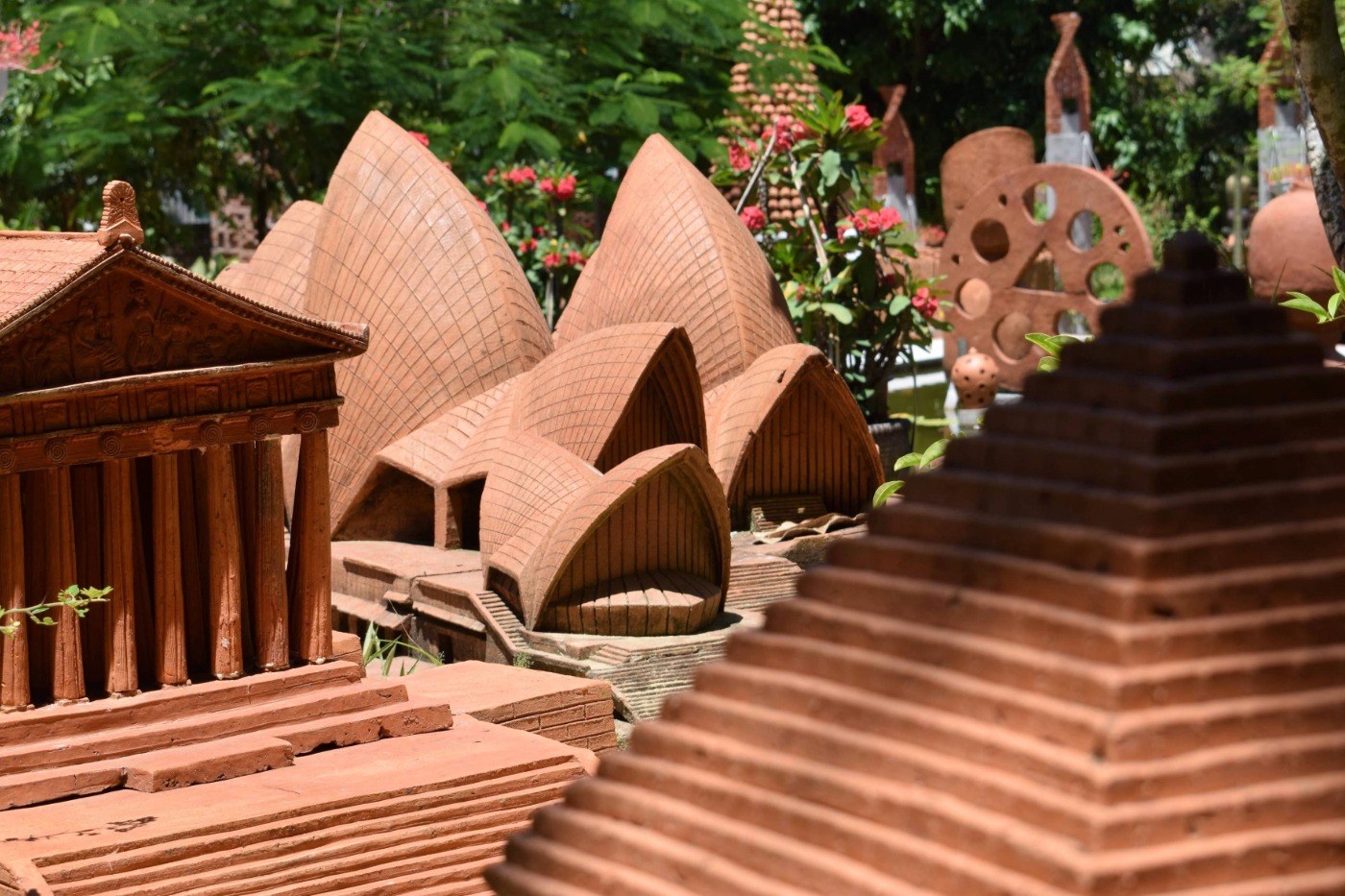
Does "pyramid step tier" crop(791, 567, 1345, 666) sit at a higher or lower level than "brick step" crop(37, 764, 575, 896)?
higher

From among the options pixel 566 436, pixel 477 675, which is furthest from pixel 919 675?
pixel 566 436

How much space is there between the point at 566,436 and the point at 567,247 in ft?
18.5

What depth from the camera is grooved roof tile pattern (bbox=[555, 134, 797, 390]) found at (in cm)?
1455

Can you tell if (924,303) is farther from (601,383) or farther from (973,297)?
(973,297)

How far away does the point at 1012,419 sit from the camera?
341cm

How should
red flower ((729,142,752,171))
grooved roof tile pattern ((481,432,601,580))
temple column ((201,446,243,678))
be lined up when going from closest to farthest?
temple column ((201,446,243,678))
grooved roof tile pattern ((481,432,601,580))
red flower ((729,142,752,171))

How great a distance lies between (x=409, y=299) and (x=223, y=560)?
555 centimetres

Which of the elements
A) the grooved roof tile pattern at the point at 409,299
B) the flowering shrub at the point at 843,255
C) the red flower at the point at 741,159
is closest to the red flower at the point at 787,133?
the flowering shrub at the point at 843,255

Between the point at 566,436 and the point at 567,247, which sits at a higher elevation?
the point at 567,247

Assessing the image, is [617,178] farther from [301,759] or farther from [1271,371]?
[1271,371]

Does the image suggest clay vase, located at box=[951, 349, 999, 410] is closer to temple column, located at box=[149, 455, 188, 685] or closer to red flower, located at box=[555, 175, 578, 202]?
red flower, located at box=[555, 175, 578, 202]

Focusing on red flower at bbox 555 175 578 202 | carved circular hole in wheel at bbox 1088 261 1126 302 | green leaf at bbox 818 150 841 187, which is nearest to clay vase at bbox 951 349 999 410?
green leaf at bbox 818 150 841 187

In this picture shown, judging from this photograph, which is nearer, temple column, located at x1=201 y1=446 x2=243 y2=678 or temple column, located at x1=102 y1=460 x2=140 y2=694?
temple column, located at x1=102 y1=460 x2=140 y2=694

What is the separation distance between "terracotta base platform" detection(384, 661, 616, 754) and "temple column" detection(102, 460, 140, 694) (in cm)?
139
